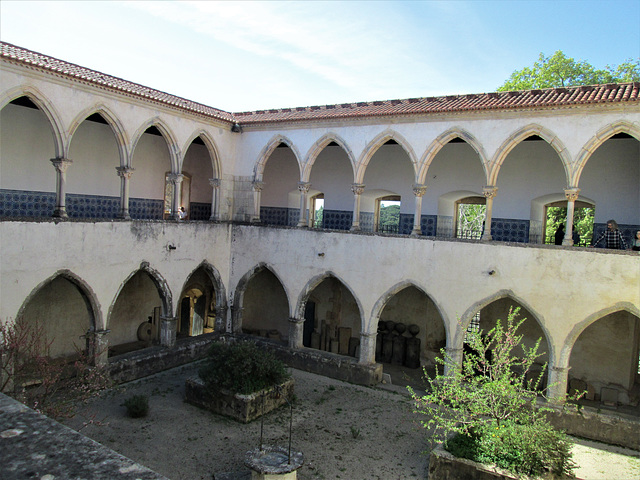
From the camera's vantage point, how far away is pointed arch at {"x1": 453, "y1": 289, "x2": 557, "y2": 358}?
446 inches

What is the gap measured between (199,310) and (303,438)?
977 centimetres

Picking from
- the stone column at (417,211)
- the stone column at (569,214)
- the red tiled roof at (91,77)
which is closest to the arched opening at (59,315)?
the red tiled roof at (91,77)

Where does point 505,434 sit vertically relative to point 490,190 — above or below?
below

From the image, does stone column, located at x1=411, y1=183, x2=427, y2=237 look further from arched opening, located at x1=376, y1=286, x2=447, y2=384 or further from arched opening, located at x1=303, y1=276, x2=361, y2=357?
arched opening, located at x1=303, y1=276, x2=361, y2=357

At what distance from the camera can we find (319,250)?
47.8ft

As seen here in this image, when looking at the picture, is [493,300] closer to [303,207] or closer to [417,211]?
[417,211]

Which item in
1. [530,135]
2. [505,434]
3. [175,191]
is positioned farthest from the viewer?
[175,191]

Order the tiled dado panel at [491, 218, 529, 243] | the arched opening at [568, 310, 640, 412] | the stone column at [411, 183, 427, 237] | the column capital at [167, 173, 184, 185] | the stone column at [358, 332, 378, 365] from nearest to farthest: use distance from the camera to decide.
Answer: the arched opening at [568, 310, 640, 412]
the stone column at [411, 183, 427, 237]
the stone column at [358, 332, 378, 365]
the tiled dado panel at [491, 218, 529, 243]
the column capital at [167, 173, 184, 185]

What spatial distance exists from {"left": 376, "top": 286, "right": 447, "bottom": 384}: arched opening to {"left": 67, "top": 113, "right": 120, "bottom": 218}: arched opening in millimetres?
9389

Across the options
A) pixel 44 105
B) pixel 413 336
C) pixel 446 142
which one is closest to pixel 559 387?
pixel 413 336

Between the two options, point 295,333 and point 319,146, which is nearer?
point 295,333

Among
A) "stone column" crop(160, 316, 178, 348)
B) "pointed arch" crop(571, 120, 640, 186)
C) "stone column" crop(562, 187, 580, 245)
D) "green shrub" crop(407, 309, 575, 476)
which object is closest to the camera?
"green shrub" crop(407, 309, 575, 476)

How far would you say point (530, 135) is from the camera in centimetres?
1188

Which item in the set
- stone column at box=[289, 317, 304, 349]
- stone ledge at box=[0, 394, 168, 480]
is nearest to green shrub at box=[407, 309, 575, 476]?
stone column at box=[289, 317, 304, 349]
